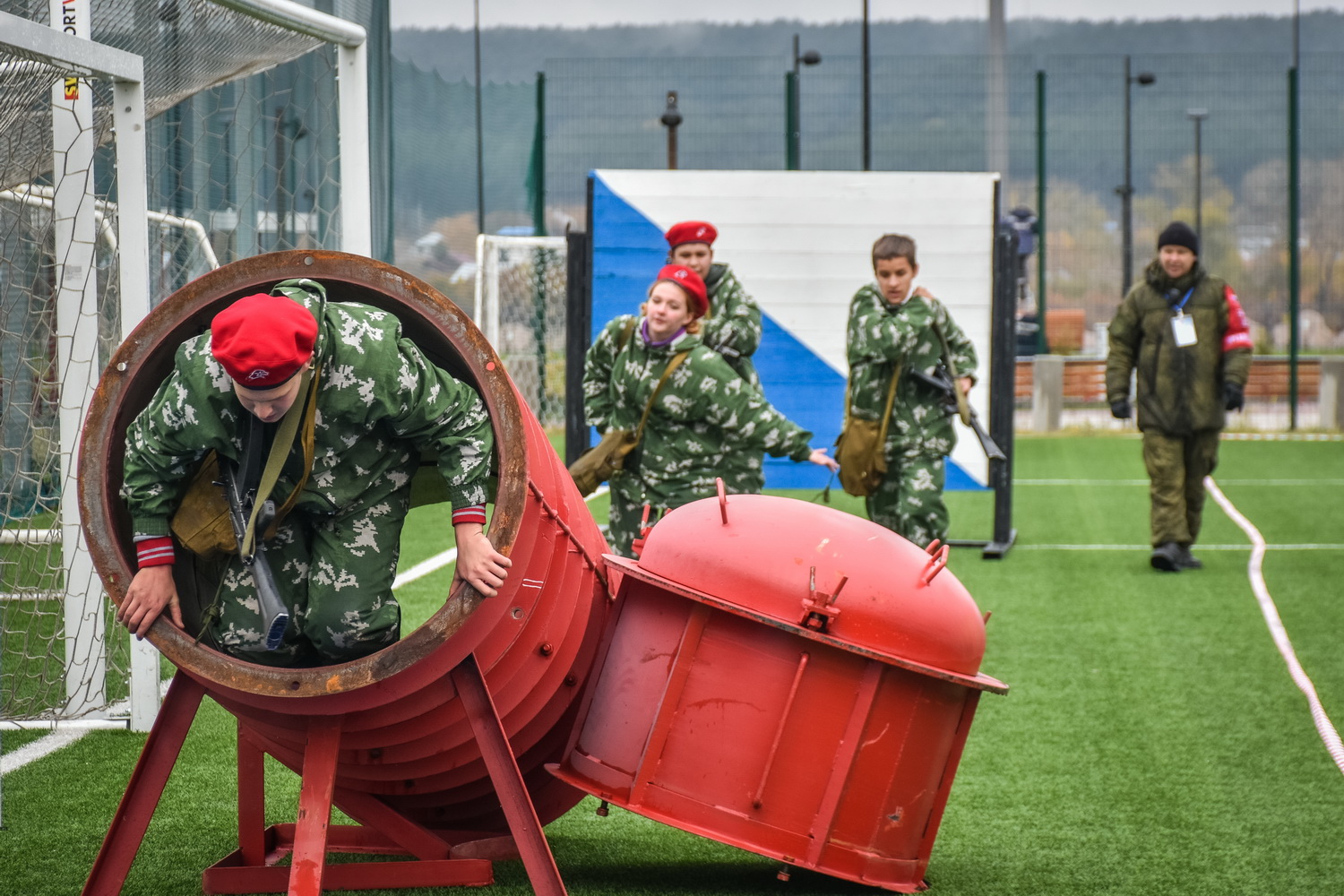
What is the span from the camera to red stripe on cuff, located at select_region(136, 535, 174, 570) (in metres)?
2.93

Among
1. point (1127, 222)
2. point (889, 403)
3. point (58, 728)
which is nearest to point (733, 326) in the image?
point (889, 403)

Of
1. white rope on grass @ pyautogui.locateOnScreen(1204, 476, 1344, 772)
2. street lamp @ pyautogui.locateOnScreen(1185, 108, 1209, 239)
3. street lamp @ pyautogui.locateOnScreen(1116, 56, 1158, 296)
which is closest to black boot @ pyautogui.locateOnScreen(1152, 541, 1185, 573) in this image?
white rope on grass @ pyautogui.locateOnScreen(1204, 476, 1344, 772)

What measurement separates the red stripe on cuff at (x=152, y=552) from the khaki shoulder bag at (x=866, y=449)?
13.9ft

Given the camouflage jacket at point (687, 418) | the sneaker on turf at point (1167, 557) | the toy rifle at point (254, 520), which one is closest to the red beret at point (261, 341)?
the toy rifle at point (254, 520)

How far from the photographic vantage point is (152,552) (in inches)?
116

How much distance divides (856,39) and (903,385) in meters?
22.2

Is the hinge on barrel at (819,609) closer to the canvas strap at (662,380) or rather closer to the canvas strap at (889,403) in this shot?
the canvas strap at (662,380)

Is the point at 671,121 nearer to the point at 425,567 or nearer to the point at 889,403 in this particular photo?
the point at 425,567

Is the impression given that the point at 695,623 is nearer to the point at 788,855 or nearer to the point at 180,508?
the point at 788,855

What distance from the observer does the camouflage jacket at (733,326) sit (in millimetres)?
6359

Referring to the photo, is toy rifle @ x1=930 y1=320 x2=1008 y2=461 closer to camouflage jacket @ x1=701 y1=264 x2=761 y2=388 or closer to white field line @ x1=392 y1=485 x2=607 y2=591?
camouflage jacket @ x1=701 y1=264 x2=761 y2=388

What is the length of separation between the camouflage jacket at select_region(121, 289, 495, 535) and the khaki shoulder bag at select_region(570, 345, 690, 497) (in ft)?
7.41

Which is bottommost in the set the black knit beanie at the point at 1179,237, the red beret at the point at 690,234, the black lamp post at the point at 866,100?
the red beret at the point at 690,234

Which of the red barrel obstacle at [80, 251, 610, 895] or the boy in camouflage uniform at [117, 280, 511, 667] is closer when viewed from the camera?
the boy in camouflage uniform at [117, 280, 511, 667]
